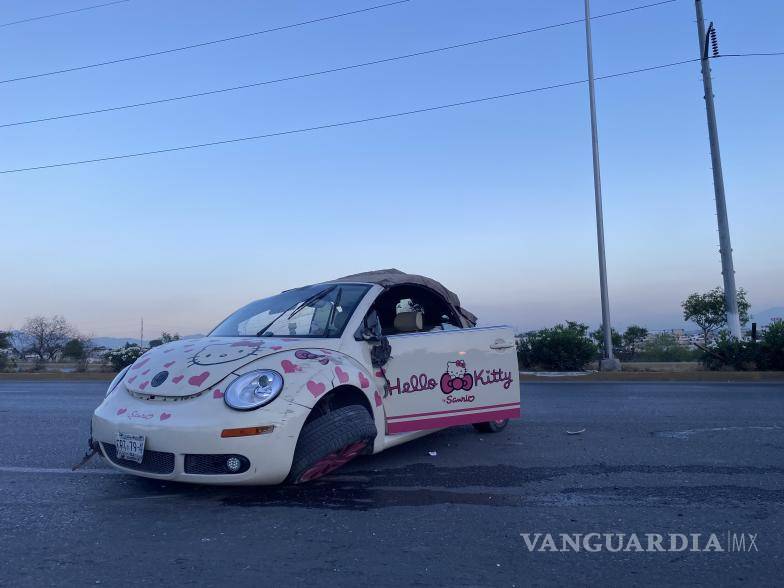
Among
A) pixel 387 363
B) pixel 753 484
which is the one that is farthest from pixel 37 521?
pixel 753 484

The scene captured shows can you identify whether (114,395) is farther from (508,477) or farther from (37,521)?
(508,477)

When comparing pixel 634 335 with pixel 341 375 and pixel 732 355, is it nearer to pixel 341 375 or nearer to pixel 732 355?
pixel 732 355

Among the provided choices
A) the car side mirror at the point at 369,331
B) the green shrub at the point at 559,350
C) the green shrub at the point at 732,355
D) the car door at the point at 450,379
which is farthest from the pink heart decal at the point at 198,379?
the green shrub at the point at 732,355

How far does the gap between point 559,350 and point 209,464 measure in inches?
542

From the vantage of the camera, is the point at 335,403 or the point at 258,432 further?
the point at 335,403

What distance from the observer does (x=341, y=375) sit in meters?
4.76

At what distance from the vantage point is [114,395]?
4883 mm

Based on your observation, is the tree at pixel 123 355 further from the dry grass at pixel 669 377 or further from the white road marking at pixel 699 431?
the white road marking at pixel 699 431

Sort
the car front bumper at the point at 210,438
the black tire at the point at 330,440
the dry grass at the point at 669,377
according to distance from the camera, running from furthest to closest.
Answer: the dry grass at the point at 669,377 < the black tire at the point at 330,440 < the car front bumper at the point at 210,438

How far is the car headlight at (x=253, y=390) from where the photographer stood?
4.26 m

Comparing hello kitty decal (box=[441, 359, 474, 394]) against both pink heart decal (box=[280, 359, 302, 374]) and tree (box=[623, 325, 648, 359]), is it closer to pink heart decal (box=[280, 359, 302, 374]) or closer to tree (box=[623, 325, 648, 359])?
pink heart decal (box=[280, 359, 302, 374])

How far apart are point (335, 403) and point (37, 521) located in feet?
6.70

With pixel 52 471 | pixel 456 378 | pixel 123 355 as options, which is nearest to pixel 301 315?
pixel 456 378

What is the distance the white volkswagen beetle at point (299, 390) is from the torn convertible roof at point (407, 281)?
3cm
